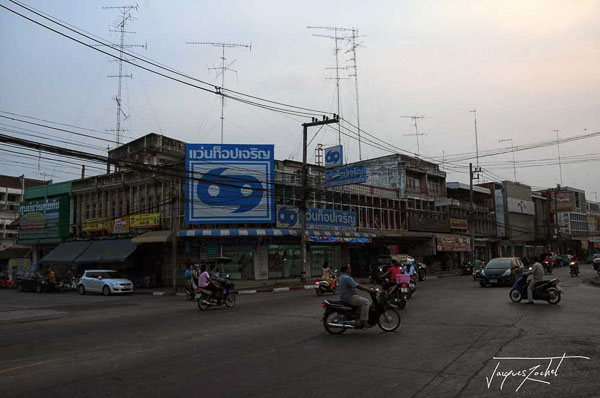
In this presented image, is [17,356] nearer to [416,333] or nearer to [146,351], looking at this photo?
[146,351]

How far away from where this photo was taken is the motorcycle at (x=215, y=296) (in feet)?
56.8

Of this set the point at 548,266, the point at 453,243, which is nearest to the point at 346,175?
the point at 548,266

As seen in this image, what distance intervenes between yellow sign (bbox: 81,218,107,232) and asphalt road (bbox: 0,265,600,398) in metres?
23.4

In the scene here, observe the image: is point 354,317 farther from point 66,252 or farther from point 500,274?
point 66,252

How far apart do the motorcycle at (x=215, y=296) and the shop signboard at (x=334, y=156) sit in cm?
1265

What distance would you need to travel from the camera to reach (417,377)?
6.46m

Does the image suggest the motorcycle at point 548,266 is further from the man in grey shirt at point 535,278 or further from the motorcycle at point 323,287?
the man in grey shirt at point 535,278

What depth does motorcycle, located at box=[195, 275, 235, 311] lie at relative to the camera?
1731cm

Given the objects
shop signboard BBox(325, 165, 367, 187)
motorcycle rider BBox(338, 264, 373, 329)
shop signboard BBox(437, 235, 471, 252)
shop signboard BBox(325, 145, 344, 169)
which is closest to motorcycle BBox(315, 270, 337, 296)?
shop signboard BBox(325, 165, 367, 187)

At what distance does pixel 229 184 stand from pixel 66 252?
16025 mm

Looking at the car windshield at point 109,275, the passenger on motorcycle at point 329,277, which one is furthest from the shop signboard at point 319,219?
the car windshield at point 109,275

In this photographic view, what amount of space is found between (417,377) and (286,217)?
2625 centimetres

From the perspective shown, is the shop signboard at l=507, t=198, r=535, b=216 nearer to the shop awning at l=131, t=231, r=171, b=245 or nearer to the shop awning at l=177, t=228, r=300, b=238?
the shop awning at l=177, t=228, r=300, b=238

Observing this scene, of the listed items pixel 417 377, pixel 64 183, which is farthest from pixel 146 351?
pixel 64 183
